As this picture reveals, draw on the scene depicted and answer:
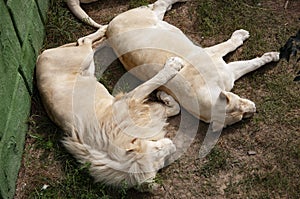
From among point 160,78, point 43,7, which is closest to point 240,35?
point 160,78

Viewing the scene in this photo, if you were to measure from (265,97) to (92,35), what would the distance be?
1595 millimetres

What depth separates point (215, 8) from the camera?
532cm

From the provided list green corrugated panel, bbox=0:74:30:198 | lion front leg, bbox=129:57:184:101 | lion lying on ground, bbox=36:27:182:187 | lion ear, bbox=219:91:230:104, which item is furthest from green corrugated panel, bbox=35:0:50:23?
lion ear, bbox=219:91:230:104

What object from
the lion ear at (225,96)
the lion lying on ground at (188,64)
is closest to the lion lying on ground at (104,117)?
the lion lying on ground at (188,64)

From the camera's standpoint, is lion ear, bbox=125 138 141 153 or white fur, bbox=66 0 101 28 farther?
white fur, bbox=66 0 101 28

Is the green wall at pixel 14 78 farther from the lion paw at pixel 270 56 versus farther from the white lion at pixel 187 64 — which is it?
the lion paw at pixel 270 56

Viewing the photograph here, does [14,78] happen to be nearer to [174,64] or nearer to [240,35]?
[174,64]

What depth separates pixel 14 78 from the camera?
420 centimetres

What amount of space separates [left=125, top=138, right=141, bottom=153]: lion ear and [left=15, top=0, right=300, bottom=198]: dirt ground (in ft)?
1.21

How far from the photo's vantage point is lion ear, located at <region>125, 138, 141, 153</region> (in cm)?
391

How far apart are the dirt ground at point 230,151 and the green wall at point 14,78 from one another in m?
0.17

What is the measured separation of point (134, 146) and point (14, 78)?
107cm

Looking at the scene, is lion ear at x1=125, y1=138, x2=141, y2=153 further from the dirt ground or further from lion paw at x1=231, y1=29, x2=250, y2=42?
lion paw at x1=231, y1=29, x2=250, y2=42

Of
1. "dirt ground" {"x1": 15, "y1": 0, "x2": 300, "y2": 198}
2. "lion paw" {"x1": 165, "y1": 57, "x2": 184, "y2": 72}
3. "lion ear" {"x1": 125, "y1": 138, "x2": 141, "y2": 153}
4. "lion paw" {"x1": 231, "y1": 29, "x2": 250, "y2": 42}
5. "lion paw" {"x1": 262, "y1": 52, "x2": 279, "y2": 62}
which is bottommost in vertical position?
"dirt ground" {"x1": 15, "y1": 0, "x2": 300, "y2": 198}
